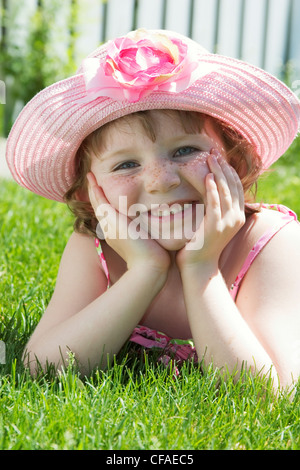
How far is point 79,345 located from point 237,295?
51cm

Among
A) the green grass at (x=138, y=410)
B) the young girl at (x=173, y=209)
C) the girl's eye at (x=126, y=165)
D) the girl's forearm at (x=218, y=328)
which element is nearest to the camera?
the green grass at (x=138, y=410)

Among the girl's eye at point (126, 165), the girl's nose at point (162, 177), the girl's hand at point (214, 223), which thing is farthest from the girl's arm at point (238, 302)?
the girl's eye at point (126, 165)

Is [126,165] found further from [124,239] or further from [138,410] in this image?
[138,410]

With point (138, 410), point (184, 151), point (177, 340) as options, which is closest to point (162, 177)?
point (184, 151)

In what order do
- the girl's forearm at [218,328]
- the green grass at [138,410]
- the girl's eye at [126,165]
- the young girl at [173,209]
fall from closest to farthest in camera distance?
the green grass at [138,410], the girl's forearm at [218,328], the young girl at [173,209], the girl's eye at [126,165]

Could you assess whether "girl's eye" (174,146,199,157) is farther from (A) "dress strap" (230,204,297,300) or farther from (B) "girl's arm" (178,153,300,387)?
(A) "dress strap" (230,204,297,300)

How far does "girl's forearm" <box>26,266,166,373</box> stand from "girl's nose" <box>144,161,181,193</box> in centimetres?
24

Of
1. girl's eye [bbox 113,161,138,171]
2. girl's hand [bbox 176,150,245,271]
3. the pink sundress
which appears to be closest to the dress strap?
the pink sundress

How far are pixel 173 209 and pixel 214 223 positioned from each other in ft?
0.43

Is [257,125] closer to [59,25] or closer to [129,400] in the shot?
[129,400]

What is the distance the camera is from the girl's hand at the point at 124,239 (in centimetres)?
216

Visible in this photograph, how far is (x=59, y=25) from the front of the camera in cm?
780

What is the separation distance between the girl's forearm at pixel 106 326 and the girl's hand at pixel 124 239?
32 millimetres

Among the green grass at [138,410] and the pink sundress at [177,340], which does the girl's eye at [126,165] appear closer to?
the pink sundress at [177,340]
